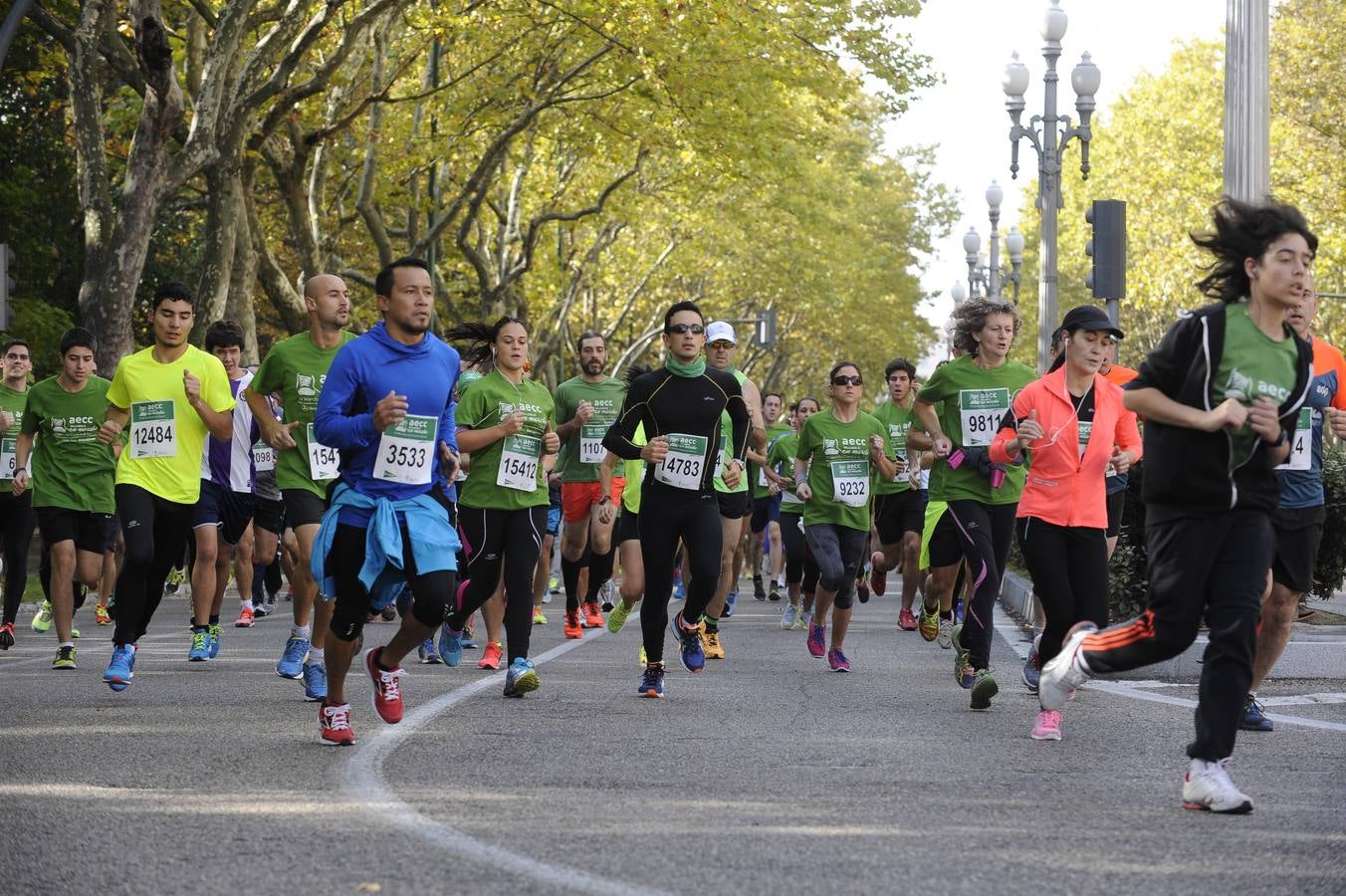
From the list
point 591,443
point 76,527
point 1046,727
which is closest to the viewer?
point 1046,727

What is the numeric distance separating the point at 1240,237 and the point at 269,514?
31.0ft

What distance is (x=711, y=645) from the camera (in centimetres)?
1352

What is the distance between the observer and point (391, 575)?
8.31 m

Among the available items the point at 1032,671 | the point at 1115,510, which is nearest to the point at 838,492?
the point at 1115,510

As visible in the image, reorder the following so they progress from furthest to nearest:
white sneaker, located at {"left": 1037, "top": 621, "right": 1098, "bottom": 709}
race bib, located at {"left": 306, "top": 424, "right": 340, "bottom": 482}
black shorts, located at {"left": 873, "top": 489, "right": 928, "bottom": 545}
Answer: black shorts, located at {"left": 873, "top": 489, "right": 928, "bottom": 545}, race bib, located at {"left": 306, "top": 424, "right": 340, "bottom": 482}, white sneaker, located at {"left": 1037, "top": 621, "right": 1098, "bottom": 709}

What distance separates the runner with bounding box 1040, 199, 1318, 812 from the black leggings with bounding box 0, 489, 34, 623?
8.96 metres

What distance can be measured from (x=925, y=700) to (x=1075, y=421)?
167 cm

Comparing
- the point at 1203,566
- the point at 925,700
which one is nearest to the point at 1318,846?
the point at 1203,566

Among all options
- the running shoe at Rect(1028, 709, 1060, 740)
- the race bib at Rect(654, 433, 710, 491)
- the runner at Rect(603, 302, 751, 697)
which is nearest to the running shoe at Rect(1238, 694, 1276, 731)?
the running shoe at Rect(1028, 709, 1060, 740)

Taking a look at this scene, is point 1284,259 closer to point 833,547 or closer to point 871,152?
point 833,547

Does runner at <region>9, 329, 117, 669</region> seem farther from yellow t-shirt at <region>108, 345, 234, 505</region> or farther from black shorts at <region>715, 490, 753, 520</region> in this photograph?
black shorts at <region>715, 490, 753, 520</region>

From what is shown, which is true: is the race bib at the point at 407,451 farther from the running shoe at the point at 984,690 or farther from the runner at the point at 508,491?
the running shoe at the point at 984,690

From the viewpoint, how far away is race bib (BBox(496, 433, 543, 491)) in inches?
440

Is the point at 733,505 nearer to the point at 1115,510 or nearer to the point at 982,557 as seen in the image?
the point at 1115,510
